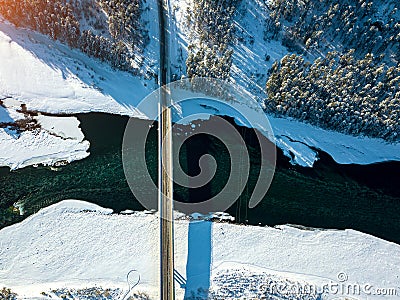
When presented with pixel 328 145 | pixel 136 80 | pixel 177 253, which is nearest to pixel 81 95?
pixel 136 80

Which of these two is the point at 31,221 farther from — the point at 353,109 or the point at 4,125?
the point at 353,109

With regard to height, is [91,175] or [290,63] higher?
[290,63]

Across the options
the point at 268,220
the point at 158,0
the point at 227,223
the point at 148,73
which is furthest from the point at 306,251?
the point at 158,0

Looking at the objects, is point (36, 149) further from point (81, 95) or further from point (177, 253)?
point (177, 253)

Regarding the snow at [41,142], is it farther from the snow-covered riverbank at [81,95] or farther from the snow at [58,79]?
the snow at [58,79]

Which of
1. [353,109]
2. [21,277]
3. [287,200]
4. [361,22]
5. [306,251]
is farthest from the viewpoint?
[361,22]
